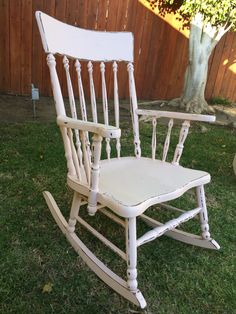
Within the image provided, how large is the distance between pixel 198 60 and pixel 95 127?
11.1 feet

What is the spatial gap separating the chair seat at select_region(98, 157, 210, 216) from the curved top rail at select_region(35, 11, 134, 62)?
60 centimetres

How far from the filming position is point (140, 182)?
4.39 ft

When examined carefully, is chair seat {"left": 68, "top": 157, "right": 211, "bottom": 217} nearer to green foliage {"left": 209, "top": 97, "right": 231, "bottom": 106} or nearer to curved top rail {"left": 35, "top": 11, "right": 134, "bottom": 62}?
curved top rail {"left": 35, "top": 11, "right": 134, "bottom": 62}

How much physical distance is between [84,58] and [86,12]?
9.47 ft

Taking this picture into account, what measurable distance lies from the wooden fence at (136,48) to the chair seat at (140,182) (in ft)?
9.65

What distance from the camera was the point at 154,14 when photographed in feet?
14.4

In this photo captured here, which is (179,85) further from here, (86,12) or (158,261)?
(158,261)

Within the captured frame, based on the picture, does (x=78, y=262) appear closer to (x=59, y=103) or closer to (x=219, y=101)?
(x=59, y=103)

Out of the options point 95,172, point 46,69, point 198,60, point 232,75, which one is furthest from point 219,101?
point 95,172

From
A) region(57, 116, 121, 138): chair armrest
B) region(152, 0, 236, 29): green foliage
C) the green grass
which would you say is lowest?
the green grass

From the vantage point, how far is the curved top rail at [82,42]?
54.2 inches

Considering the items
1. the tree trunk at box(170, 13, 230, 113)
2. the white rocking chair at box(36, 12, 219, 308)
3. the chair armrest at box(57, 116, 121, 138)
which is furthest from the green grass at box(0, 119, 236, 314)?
the tree trunk at box(170, 13, 230, 113)

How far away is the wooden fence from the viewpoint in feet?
12.7

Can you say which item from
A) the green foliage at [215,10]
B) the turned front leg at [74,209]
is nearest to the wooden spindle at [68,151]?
the turned front leg at [74,209]
